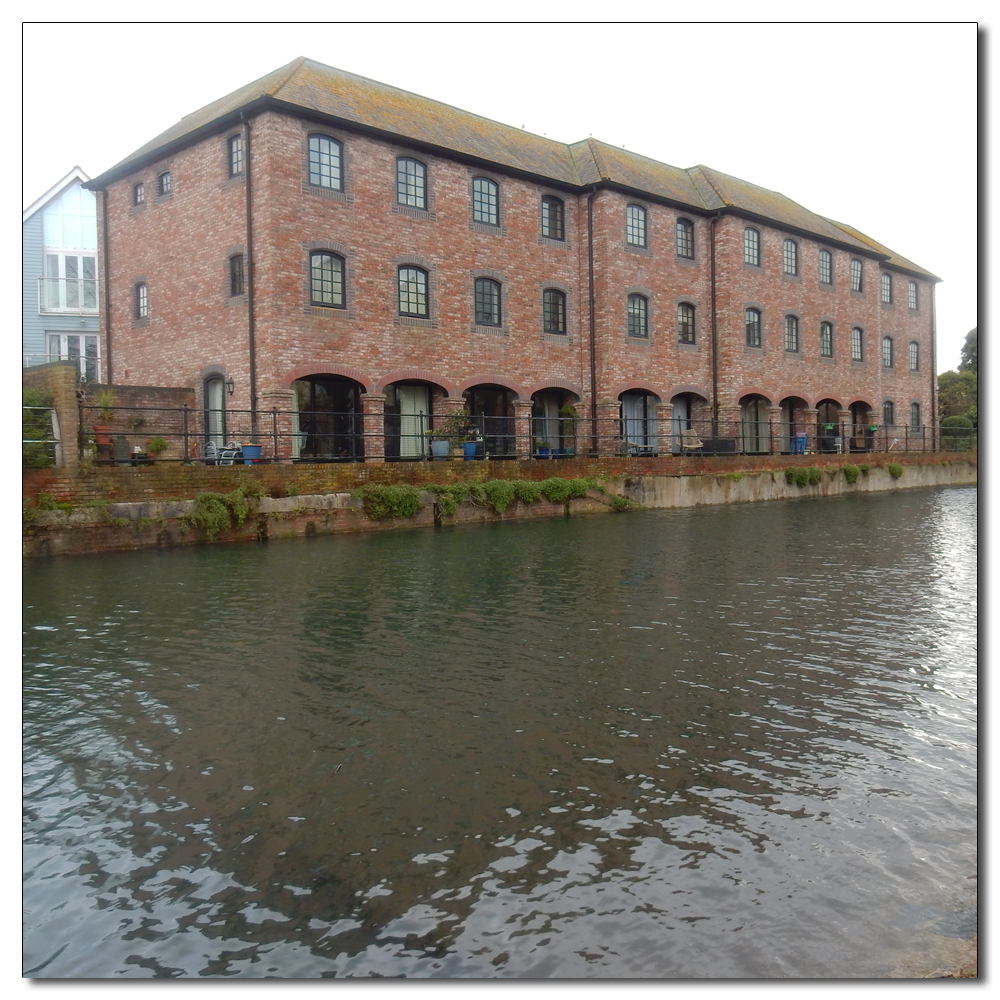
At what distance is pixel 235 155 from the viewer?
2064cm

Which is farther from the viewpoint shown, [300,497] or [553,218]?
[553,218]

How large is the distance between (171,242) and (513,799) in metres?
22.2

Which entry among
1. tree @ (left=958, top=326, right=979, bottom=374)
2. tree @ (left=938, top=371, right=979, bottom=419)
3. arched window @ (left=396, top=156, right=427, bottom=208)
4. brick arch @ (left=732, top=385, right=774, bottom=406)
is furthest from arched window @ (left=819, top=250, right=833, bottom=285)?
tree @ (left=958, top=326, right=979, bottom=374)

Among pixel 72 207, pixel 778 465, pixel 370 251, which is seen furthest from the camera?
pixel 72 207

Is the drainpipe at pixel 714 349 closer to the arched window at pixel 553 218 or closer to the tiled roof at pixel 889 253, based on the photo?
the arched window at pixel 553 218

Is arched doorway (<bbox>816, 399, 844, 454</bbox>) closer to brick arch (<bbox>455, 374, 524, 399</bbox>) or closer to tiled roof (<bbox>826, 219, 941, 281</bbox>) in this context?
tiled roof (<bbox>826, 219, 941, 281</bbox>)

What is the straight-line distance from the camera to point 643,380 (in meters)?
27.3

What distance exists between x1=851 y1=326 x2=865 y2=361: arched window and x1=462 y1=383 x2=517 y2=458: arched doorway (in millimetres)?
18838

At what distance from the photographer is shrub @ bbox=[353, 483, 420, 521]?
16766 millimetres

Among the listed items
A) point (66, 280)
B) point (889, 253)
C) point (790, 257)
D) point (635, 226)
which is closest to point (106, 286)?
point (66, 280)

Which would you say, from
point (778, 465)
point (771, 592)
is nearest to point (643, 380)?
point (778, 465)

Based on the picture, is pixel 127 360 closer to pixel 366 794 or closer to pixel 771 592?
pixel 771 592

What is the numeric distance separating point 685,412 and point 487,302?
31.1 ft

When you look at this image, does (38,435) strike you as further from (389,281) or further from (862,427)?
(862,427)
